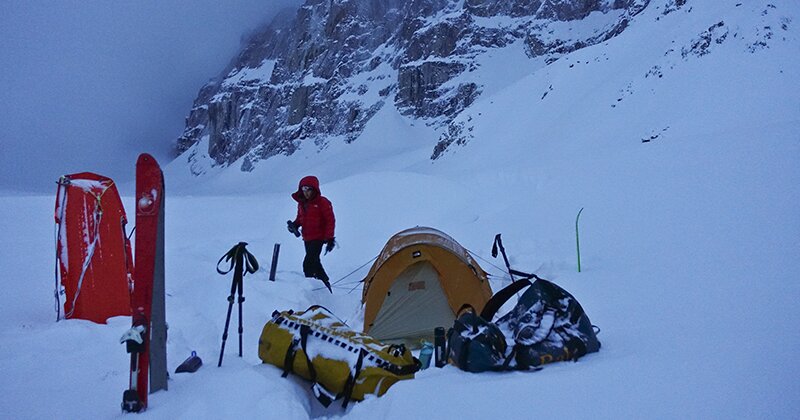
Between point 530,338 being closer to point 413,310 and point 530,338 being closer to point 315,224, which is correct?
point 413,310

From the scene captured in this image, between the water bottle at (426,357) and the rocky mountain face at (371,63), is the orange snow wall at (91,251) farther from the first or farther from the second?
the rocky mountain face at (371,63)

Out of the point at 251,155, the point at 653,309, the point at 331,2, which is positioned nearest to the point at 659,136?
the point at 653,309

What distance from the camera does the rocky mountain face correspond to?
178 feet

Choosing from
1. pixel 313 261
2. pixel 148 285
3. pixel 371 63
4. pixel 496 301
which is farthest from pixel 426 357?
pixel 371 63

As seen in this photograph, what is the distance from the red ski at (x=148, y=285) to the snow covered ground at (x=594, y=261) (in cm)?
19

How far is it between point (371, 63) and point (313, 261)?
69571mm

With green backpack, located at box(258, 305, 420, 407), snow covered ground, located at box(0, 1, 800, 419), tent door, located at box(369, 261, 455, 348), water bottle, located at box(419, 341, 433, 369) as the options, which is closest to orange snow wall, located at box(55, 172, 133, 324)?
snow covered ground, located at box(0, 1, 800, 419)

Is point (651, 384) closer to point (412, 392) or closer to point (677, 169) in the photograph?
point (412, 392)

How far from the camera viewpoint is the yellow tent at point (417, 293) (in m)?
5.00

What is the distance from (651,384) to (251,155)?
80606 millimetres

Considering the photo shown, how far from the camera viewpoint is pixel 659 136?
11164 mm

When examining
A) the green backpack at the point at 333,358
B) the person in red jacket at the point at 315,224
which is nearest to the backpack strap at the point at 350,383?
the green backpack at the point at 333,358

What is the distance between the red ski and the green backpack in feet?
2.55

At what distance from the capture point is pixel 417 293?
5055 millimetres
